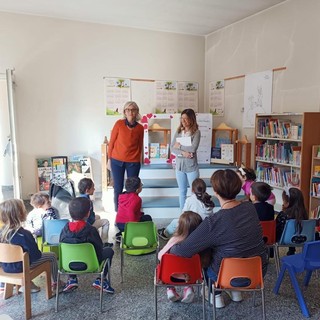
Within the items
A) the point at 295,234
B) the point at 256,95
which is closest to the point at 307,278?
the point at 295,234

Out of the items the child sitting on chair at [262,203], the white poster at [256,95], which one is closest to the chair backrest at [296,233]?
the child sitting on chair at [262,203]

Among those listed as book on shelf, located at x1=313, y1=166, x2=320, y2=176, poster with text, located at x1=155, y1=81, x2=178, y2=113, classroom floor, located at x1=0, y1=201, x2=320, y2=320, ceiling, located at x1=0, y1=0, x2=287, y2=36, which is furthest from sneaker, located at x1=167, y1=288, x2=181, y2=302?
poster with text, located at x1=155, y1=81, x2=178, y2=113

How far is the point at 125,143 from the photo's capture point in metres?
3.83

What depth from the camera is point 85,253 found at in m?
2.13

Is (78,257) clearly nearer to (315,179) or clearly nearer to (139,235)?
(139,235)

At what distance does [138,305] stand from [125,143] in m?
1.97

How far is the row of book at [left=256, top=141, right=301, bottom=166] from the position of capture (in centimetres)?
418

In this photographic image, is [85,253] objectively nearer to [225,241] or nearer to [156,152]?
[225,241]

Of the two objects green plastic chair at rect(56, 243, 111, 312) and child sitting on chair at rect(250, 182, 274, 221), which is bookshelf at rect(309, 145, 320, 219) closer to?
child sitting on chair at rect(250, 182, 274, 221)

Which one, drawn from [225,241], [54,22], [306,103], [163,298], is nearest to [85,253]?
[163,298]

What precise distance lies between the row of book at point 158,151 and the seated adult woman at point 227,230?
12.1 ft

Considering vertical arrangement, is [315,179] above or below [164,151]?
below

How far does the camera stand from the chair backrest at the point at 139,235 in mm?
2605

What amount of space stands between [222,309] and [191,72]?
4.79 metres
